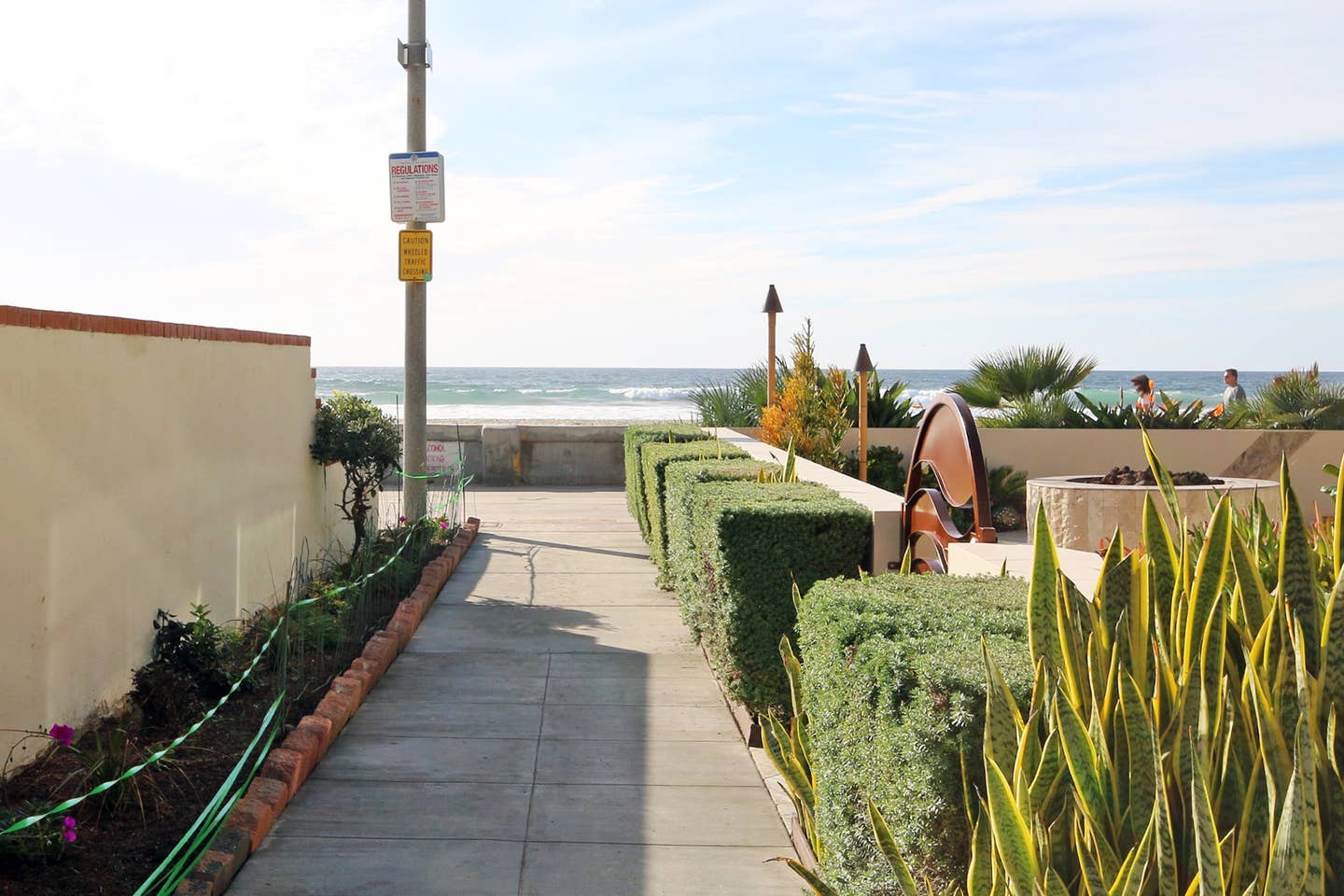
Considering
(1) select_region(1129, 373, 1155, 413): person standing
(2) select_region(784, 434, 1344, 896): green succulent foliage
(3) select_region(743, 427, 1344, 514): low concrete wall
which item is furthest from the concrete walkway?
(1) select_region(1129, 373, 1155, 413): person standing

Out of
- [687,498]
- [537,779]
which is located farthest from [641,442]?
[537,779]

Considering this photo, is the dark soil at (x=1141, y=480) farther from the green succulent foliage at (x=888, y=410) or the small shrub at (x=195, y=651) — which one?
the green succulent foliage at (x=888, y=410)

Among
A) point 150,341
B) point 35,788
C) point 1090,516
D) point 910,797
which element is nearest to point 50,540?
point 35,788

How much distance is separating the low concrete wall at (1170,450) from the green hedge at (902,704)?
1140 centimetres

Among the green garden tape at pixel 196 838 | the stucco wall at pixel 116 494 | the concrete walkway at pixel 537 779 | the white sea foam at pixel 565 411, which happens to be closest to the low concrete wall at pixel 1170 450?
the concrete walkway at pixel 537 779

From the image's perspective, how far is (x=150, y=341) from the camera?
6.03 meters

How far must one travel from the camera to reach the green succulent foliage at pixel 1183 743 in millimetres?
1921

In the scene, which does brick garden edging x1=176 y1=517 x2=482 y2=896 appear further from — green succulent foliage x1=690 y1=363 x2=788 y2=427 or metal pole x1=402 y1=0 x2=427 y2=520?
green succulent foliage x1=690 y1=363 x2=788 y2=427

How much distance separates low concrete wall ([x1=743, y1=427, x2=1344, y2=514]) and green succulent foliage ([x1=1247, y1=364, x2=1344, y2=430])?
0.43m

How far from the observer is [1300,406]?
16.0m

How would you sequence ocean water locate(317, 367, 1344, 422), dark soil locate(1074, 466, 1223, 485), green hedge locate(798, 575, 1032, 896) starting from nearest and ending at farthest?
green hedge locate(798, 575, 1032, 896) → dark soil locate(1074, 466, 1223, 485) → ocean water locate(317, 367, 1344, 422)

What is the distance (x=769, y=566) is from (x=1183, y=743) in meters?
3.42

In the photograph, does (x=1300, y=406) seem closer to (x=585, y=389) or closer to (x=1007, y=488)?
(x=1007, y=488)

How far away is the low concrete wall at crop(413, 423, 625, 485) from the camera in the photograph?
18172mm
